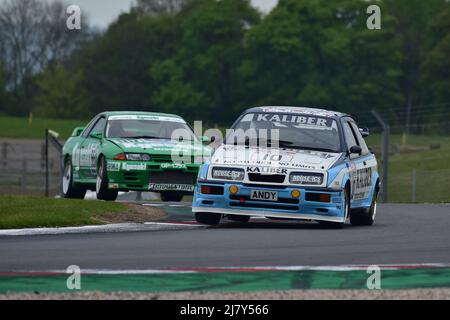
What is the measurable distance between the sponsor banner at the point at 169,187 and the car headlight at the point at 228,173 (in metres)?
4.71

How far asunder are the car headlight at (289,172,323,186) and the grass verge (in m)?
2.38

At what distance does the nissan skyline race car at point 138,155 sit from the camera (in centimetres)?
2028

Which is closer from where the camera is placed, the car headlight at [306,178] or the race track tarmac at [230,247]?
the race track tarmac at [230,247]

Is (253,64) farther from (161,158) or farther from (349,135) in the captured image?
(349,135)

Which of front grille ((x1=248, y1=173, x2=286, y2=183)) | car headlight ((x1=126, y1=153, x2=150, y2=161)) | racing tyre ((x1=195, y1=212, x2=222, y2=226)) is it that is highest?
car headlight ((x1=126, y1=153, x2=150, y2=161))

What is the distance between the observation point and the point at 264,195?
51.0 feet

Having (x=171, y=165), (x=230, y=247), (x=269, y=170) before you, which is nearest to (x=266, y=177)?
(x=269, y=170)

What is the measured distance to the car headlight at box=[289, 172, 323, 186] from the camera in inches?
612

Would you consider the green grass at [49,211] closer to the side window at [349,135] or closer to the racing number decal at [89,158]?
the racing number decal at [89,158]

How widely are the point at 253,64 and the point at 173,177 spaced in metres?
70.9

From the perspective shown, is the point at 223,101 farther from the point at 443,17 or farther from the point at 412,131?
the point at 412,131

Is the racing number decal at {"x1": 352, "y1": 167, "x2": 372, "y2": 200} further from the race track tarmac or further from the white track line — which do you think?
the white track line

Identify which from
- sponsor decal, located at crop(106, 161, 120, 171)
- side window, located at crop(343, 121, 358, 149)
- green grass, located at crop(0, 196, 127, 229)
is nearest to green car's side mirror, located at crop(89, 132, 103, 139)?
sponsor decal, located at crop(106, 161, 120, 171)

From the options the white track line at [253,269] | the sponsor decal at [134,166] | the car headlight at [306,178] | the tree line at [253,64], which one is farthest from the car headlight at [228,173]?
the tree line at [253,64]
